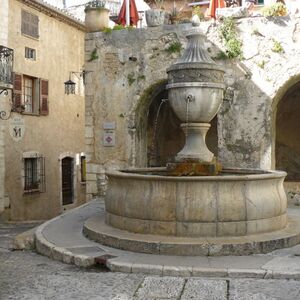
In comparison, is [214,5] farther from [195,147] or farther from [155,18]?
[195,147]

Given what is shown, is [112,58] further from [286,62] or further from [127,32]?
[286,62]

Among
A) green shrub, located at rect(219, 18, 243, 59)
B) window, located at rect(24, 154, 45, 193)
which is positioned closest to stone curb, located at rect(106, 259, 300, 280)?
green shrub, located at rect(219, 18, 243, 59)

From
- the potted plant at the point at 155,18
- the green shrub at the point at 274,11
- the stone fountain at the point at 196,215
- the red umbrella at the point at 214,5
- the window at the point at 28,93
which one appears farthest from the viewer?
the window at the point at 28,93

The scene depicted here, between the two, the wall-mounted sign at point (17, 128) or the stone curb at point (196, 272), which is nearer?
the stone curb at point (196, 272)

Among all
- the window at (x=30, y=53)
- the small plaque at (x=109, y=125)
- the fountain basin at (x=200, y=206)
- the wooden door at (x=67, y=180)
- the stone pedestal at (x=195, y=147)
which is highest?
the window at (x=30, y=53)

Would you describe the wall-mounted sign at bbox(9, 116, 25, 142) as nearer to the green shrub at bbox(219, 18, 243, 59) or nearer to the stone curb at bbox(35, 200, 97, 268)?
the green shrub at bbox(219, 18, 243, 59)

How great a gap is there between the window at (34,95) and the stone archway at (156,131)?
4546 millimetres

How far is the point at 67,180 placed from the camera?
18953 millimetres

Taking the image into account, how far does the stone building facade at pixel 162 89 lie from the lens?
37.9 ft

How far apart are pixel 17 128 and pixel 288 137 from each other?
815 cm

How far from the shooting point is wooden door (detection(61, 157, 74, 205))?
1877 cm

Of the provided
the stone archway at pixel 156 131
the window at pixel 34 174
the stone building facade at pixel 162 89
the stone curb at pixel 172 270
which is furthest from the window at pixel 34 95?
the stone curb at pixel 172 270

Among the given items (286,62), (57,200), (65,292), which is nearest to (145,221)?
(65,292)

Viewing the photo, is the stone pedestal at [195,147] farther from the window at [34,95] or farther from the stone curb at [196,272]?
the window at [34,95]
